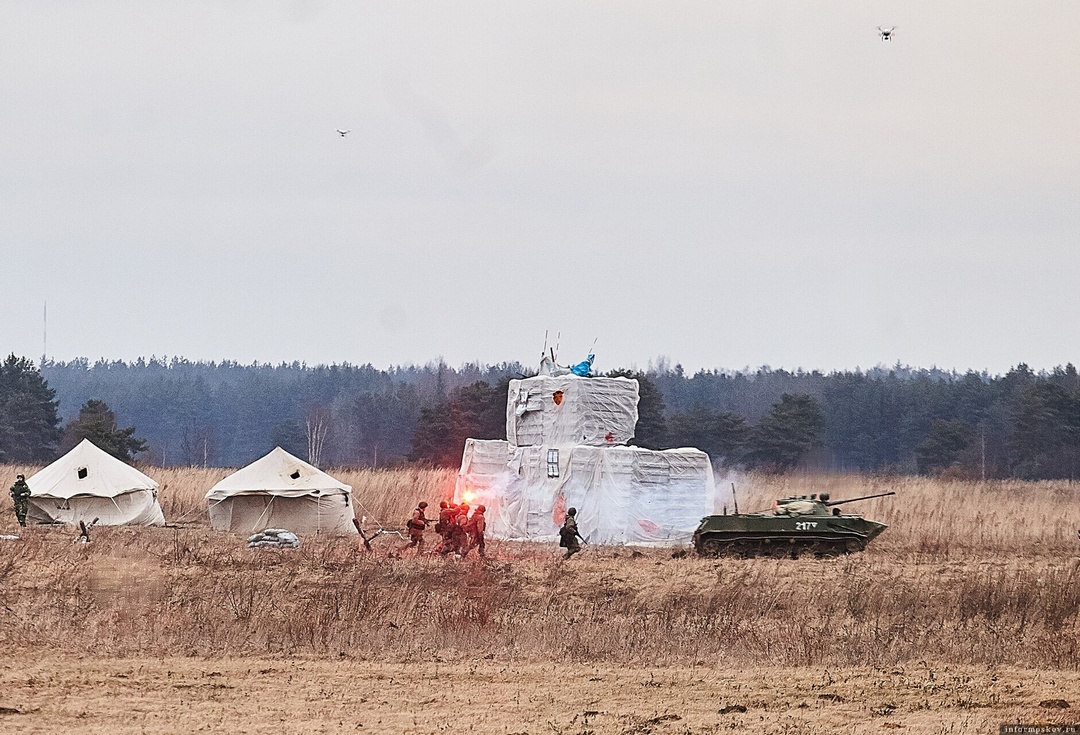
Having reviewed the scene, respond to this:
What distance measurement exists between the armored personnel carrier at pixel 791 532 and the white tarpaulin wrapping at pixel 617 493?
106 inches

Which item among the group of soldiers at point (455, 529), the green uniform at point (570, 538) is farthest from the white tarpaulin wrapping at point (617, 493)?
the group of soldiers at point (455, 529)

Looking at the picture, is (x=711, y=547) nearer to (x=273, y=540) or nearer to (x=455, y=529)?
(x=455, y=529)

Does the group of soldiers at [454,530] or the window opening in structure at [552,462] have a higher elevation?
the window opening in structure at [552,462]

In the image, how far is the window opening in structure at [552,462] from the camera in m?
30.6

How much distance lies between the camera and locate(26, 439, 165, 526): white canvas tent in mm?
33344

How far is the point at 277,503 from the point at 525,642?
18849mm

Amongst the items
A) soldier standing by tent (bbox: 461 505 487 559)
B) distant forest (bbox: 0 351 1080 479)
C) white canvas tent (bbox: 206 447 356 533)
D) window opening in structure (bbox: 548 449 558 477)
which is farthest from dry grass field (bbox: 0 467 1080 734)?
distant forest (bbox: 0 351 1080 479)

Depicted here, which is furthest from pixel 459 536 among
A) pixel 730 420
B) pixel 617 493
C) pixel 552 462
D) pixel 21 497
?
pixel 730 420

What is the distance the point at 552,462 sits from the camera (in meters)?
30.7

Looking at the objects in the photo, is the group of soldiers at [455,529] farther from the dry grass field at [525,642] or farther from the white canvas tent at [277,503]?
the white canvas tent at [277,503]

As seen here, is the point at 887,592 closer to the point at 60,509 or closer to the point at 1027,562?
the point at 1027,562

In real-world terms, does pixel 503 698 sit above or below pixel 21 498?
below

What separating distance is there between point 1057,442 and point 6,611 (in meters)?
54.6

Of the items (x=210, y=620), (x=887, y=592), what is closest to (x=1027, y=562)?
(x=887, y=592)
